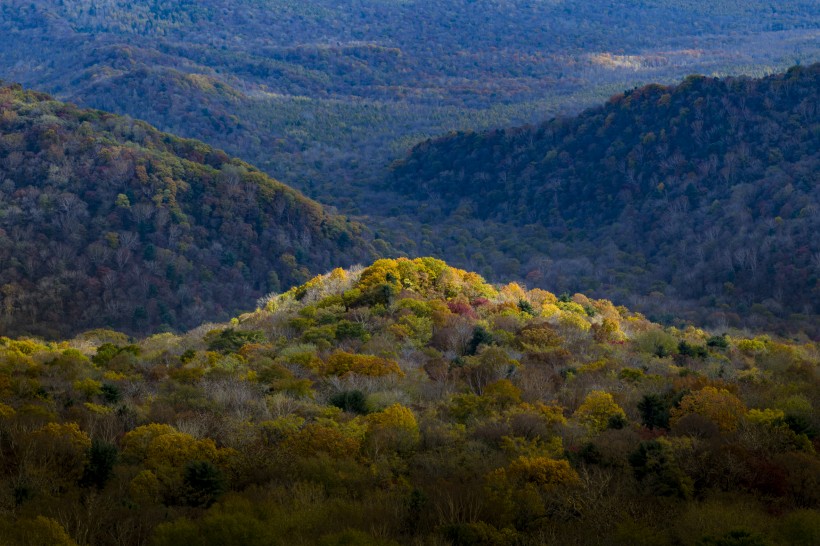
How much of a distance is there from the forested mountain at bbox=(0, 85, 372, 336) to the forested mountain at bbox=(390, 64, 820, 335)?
30181 millimetres

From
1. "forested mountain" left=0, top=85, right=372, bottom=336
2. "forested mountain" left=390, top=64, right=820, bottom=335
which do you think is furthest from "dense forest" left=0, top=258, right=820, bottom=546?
"forested mountain" left=390, top=64, right=820, bottom=335

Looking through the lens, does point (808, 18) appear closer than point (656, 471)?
No

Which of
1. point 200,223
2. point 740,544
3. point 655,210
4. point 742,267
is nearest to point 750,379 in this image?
point 740,544

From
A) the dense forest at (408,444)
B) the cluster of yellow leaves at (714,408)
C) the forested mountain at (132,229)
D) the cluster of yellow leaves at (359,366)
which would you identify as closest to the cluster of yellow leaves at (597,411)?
the dense forest at (408,444)

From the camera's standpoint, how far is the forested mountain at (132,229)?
78.8 m

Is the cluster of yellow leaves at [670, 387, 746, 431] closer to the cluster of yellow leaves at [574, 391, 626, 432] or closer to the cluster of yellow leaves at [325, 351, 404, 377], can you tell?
the cluster of yellow leaves at [574, 391, 626, 432]

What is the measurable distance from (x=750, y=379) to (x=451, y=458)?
52.4 feet

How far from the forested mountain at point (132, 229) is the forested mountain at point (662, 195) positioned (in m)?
30.2

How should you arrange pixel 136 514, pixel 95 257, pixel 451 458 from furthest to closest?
pixel 95 257 < pixel 451 458 < pixel 136 514

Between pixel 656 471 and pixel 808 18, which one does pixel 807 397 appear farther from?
pixel 808 18

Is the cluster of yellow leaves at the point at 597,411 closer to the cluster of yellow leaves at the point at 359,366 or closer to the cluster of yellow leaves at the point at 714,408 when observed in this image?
the cluster of yellow leaves at the point at 714,408

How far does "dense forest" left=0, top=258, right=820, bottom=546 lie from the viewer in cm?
1686

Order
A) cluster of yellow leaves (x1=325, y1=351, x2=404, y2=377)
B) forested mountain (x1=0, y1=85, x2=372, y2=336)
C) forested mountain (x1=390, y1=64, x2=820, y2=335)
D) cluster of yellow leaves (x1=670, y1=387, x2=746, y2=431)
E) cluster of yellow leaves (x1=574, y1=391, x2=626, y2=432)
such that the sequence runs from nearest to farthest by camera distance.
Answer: cluster of yellow leaves (x1=670, y1=387, x2=746, y2=431) → cluster of yellow leaves (x1=574, y1=391, x2=626, y2=432) → cluster of yellow leaves (x1=325, y1=351, x2=404, y2=377) → forested mountain (x1=0, y1=85, x2=372, y2=336) → forested mountain (x1=390, y1=64, x2=820, y2=335)

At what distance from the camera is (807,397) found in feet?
91.2
